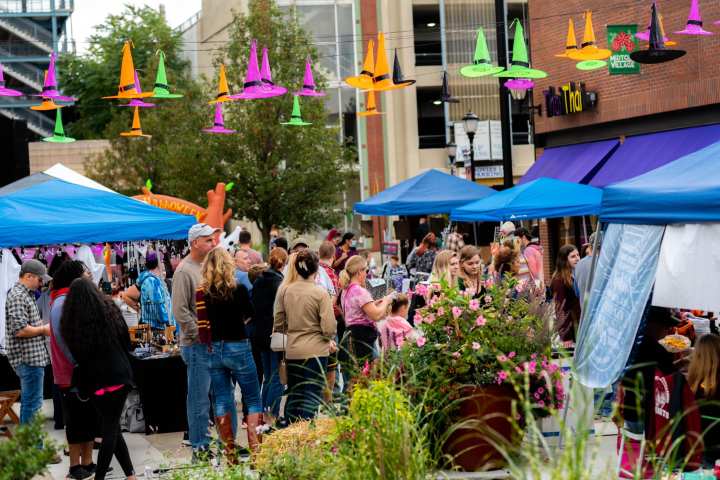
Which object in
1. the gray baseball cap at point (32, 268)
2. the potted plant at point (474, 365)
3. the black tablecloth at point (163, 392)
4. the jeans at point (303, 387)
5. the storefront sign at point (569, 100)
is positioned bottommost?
the black tablecloth at point (163, 392)

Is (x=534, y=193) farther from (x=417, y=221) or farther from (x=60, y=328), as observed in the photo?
(x=417, y=221)

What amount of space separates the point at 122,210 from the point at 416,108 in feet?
109

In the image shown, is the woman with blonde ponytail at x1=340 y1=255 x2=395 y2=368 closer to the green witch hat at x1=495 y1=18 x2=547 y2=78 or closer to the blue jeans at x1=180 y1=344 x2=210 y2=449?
the blue jeans at x1=180 y1=344 x2=210 y2=449

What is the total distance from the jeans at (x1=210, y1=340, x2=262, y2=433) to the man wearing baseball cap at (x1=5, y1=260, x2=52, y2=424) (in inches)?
79.0

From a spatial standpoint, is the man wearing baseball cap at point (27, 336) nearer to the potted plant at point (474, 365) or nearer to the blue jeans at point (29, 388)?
the blue jeans at point (29, 388)

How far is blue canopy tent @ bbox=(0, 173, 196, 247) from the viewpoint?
40.1ft

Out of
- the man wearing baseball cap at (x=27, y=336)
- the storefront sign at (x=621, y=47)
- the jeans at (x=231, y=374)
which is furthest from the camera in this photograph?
the storefront sign at (x=621, y=47)

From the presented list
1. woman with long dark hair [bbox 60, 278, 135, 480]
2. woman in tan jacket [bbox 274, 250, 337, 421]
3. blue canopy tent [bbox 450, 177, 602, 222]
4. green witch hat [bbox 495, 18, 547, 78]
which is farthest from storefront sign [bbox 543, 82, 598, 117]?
woman with long dark hair [bbox 60, 278, 135, 480]

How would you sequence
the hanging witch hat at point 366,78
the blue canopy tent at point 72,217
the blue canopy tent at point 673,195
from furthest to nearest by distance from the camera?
1. the hanging witch hat at point 366,78
2. the blue canopy tent at point 72,217
3. the blue canopy tent at point 673,195

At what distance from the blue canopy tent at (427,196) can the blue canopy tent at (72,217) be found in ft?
21.4

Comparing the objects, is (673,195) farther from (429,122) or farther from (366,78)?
(429,122)

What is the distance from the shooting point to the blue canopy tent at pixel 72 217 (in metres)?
12.2

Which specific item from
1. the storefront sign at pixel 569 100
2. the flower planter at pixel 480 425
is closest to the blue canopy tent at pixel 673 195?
the flower planter at pixel 480 425

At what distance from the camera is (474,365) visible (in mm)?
8180
